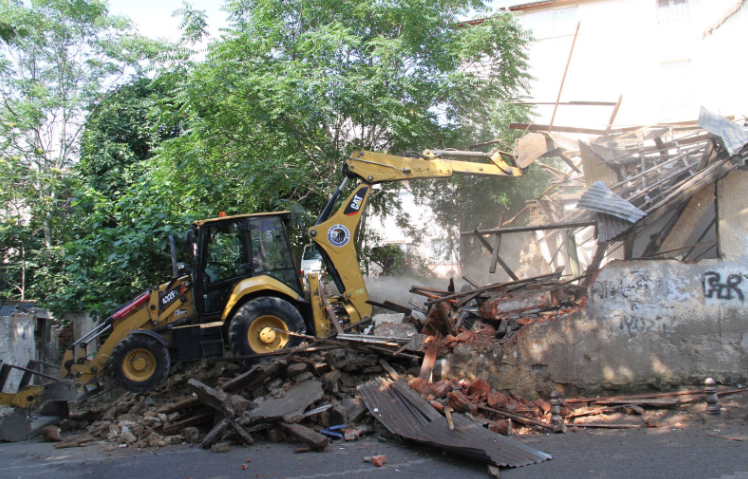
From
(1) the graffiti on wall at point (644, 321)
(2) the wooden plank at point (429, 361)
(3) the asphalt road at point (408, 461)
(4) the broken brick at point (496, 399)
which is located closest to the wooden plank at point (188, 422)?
(3) the asphalt road at point (408, 461)

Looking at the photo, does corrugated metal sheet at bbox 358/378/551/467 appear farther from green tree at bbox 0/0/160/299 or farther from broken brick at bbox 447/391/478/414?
green tree at bbox 0/0/160/299

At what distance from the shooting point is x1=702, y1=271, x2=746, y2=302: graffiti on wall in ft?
20.2

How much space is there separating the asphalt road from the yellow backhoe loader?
4.50ft

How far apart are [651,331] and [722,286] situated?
3.16 ft

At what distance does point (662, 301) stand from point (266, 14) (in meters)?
9.55

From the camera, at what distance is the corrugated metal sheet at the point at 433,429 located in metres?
Answer: 4.70

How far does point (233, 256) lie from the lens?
7953 mm

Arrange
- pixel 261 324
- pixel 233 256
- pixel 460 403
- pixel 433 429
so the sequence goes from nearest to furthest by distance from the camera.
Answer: pixel 433 429, pixel 460 403, pixel 261 324, pixel 233 256

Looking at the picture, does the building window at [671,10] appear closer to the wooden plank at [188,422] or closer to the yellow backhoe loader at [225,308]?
the yellow backhoe loader at [225,308]

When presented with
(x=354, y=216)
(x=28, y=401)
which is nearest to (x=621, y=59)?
(x=354, y=216)

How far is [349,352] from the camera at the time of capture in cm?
726

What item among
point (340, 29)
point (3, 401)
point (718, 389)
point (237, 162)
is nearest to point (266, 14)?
point (340, 29)

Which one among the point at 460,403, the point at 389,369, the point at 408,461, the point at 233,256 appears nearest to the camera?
the point at 408,461

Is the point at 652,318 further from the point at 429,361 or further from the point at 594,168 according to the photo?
the point at 594,168
